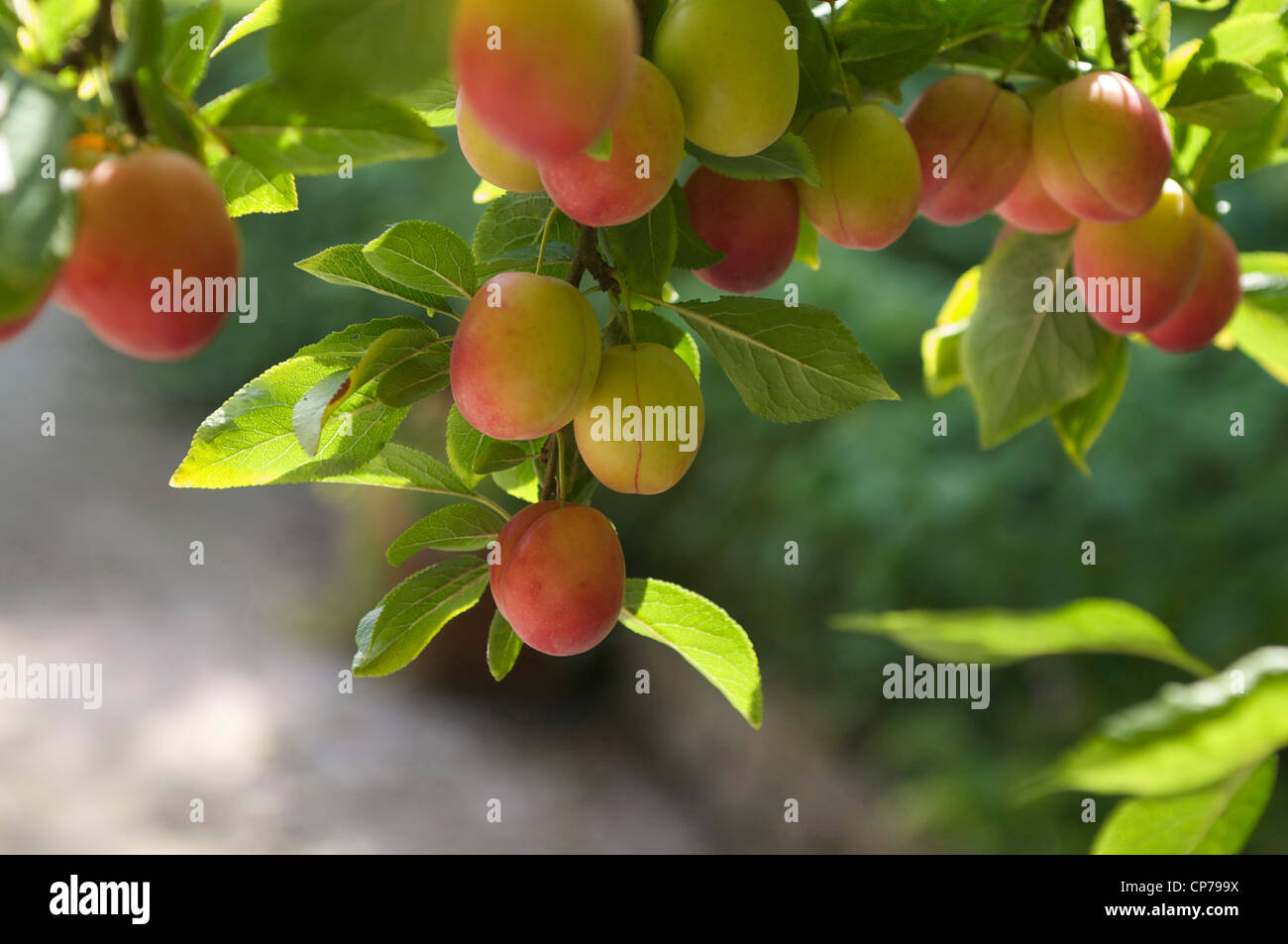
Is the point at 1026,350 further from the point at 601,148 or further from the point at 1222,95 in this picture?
the point at 601,148

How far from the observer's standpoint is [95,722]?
7.04ft

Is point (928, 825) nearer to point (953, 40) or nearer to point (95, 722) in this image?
point (953, 40)

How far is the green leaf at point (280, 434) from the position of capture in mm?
248

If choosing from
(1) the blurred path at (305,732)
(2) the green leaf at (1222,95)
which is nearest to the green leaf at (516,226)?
(2) the green leaf at (1222,95)

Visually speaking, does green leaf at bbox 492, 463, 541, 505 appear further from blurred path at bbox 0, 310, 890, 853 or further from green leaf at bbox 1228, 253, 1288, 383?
blurred path at bbox 0, 310, 890, 853

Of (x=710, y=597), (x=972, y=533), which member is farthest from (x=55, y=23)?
(x=710, y=597)

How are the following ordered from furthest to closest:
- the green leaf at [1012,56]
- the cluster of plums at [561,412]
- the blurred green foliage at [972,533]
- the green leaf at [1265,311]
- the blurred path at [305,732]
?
the blurred path at [305,732] → the blurred green foliage at [972,533] → the green leaf at [1265,311] → the green leaf at [1012,56] → the cluster of plums at [561,412]

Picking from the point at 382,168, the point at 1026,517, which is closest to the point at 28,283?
the point at 1026,517

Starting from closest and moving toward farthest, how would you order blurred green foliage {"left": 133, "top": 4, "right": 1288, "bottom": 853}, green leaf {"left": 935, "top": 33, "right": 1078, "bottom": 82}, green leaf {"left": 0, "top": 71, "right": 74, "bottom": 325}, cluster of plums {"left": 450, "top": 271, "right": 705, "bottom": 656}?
green leaf {"left": 0, "top": 71, "right": 74, "bottom": 325} → cluster of plums {"left": 450, "top": 271, "right": 705, "bottom": 656} → green leaf {"left": 935, "top": 33, "right": 1078, "bottom": 82} → blurred green foliage {"left": 133, "top": 4, "right": 1288, "bottom": 853}

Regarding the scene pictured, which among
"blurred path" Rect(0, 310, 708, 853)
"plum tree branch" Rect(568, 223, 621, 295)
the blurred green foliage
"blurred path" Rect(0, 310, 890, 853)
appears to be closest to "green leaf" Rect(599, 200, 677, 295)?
"plum tree branch" Rect(568, 223, 621, 295)

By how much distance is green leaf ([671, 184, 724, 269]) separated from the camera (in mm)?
274

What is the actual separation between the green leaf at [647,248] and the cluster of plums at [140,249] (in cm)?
12

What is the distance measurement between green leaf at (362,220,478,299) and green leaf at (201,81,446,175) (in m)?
0.07

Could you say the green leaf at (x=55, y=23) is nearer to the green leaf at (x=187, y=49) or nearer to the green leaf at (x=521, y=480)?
the green leaf at (x=187, y=49)
